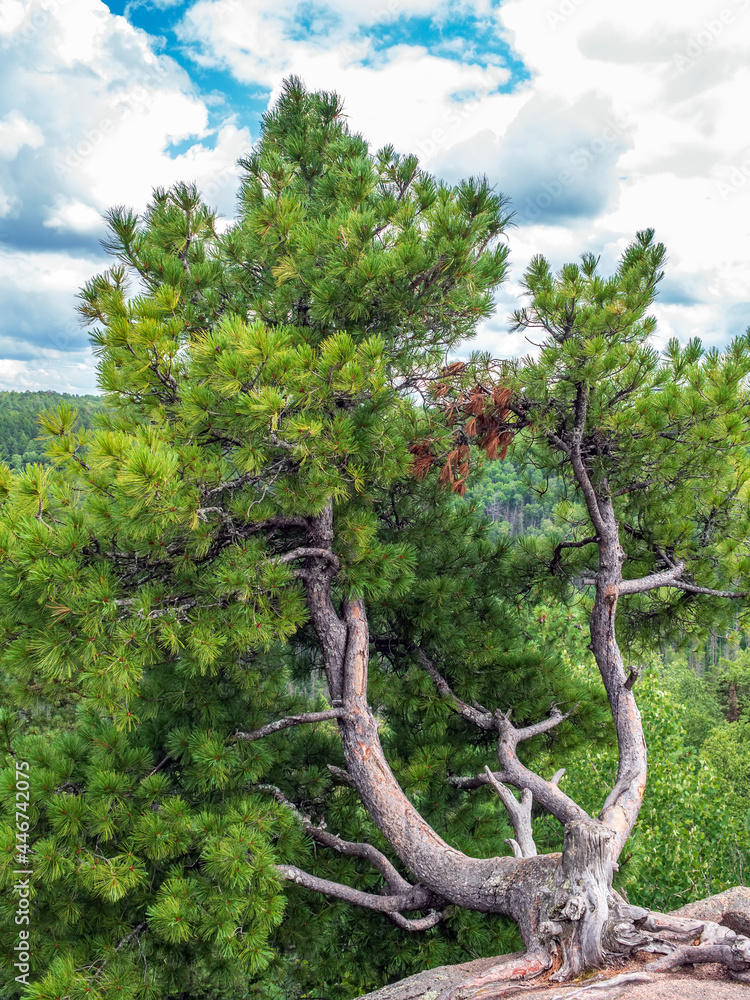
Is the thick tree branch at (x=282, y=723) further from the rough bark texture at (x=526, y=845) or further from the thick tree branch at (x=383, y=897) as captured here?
the thick tree branch at (x=383, y=897)

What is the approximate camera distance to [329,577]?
15.6ft

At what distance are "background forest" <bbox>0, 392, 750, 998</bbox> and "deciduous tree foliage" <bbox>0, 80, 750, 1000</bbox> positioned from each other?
0.27 ft

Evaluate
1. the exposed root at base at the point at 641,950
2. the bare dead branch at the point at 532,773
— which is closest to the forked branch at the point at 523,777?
the bare dead branch at the point at 532,773

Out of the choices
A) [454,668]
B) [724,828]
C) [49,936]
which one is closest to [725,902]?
[454,668]

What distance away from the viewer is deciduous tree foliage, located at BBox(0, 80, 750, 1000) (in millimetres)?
3348

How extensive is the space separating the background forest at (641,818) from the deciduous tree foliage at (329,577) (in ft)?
0.27

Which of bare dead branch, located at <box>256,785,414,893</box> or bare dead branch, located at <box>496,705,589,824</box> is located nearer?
bare dead branch, located at <box>256,785,414,893</box>

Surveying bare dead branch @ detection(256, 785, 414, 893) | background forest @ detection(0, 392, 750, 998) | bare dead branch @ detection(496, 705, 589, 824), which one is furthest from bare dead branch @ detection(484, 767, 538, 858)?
bare dead branch @ detection(256, 785, 414, 893)

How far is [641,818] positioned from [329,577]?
9.92m

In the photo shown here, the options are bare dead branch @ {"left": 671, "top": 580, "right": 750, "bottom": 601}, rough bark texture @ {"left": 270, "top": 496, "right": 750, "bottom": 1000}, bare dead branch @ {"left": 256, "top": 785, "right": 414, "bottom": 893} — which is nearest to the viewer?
rough bark texture @ {"left": 270, "top": 496, "right": 750, "bottom": 1000}

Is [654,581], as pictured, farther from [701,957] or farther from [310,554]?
[310,554]

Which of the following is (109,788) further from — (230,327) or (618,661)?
(618,661)

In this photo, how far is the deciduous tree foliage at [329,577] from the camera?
335 centimetres

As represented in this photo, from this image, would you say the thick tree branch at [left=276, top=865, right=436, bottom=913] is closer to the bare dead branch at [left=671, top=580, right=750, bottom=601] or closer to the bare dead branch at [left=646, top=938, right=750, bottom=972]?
the bare dead branch at [left=646, top=938, right=750, bottom=972]
